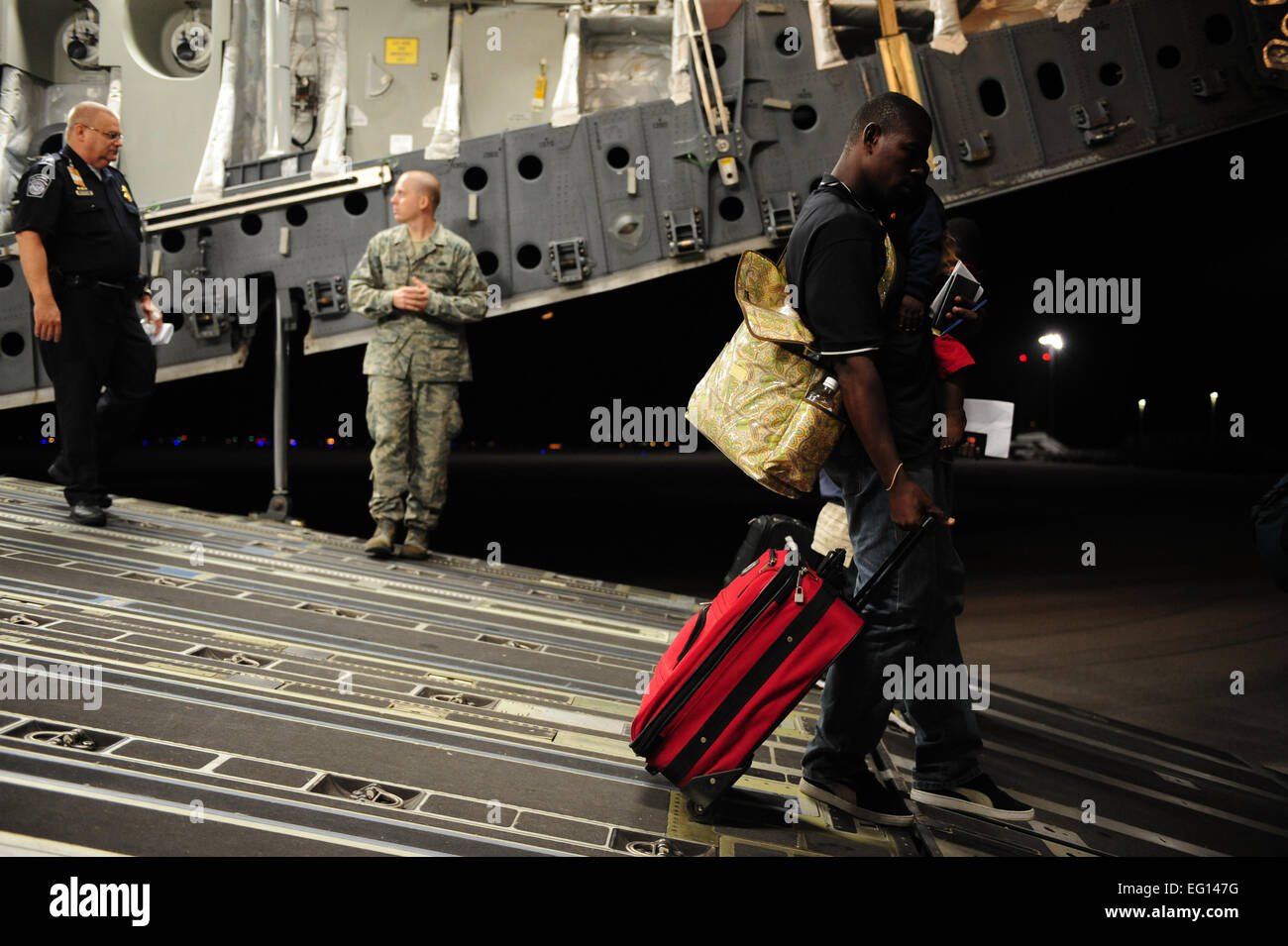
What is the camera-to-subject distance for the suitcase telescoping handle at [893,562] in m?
2.48

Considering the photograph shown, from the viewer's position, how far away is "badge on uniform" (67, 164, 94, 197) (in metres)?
4.91

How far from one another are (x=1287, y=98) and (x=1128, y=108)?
1051 mm

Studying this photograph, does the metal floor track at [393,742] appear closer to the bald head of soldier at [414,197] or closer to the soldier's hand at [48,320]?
the soldier's hand at [48,320]

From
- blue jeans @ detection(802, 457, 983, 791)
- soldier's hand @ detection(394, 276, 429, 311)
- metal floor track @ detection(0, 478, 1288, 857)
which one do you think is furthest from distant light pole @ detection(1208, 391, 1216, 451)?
blue jeans @ detection(802, 457, 983, 791)

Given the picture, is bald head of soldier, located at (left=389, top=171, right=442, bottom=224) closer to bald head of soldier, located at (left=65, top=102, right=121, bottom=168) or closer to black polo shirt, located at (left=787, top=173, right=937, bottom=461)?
bald head of soldier, located at (left=65, top=102, right=121, bottom=168)

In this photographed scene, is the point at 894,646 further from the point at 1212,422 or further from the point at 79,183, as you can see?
the point at 1212,422

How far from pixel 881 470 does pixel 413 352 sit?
12.4 ft

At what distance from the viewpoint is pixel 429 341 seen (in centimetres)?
570

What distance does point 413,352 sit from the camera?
224 inches

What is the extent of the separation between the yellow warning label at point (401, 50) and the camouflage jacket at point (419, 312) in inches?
152

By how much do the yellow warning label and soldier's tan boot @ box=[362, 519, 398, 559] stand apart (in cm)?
496

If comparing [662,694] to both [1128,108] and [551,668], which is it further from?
[1128,108]

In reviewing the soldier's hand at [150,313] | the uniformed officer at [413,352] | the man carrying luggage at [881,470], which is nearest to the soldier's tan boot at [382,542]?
the uniformed officer at [413,352]

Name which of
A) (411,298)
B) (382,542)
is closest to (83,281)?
(411,298)
